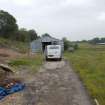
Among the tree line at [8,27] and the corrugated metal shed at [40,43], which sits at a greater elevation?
the tree line at [8,27]

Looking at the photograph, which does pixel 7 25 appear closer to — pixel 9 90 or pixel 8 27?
pixel 8 27

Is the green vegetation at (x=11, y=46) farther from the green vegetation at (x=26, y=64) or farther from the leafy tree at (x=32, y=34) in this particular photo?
the leafy tree at (x=32, y=34)

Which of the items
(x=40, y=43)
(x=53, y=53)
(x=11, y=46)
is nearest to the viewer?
(x=53, y=53)

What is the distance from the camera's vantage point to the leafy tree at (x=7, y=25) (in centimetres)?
6949

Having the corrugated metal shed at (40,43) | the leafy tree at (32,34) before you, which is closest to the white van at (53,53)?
the corrugated metal shed at (40,43)

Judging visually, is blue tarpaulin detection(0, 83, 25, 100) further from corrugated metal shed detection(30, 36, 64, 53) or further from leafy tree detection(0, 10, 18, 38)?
leafy tree detection(0, 10, 18, 38)

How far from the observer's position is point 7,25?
69250 millimetres

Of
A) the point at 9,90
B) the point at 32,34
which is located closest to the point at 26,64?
the point at 9,90

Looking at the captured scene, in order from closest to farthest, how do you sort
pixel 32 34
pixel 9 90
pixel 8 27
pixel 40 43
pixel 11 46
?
pixel 9 90
pixel 40 43
pixel 11 46
pixel 8 27
pixel 32 34

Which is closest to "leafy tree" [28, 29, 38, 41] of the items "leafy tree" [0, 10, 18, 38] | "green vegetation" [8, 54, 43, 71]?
"leafy tree" [0, 10, 18, 38]

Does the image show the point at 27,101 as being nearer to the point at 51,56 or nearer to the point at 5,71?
the point at 5,71

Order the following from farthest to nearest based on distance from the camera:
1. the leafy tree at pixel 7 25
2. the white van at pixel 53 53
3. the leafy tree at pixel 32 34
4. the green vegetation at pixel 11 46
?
the leafy tree at pixel 32 34 < the leafy tree at pixel 7 25 < the green vegetation at pixel 11 46 < the white van at pixel 53 53

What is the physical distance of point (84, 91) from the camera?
45.4 ft

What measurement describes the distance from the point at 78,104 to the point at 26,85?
199 inches
